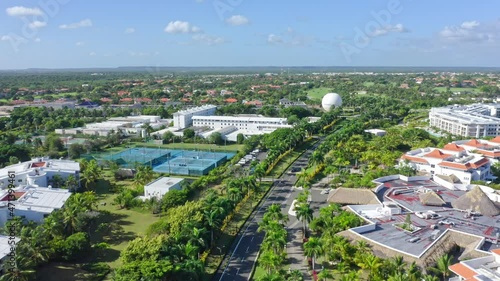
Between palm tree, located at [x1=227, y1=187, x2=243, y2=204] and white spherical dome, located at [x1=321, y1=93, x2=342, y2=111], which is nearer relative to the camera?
palm tree, located at [x1=227, y1=187, x2=243, y2=204]

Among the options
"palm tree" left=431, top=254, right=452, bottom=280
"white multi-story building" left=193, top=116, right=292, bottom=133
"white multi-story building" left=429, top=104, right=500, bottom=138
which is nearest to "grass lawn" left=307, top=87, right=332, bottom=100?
"white multi-story building" left=429, top=104, right=500, bottom=138

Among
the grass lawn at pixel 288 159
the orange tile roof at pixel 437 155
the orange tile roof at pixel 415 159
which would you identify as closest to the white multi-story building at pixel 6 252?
the grass lawn at pixel 288 159

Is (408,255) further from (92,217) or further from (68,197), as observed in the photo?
(68,197)

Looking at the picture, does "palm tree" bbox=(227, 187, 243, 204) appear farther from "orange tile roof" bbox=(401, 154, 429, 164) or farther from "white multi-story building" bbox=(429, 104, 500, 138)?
"white multi-story building" bbox=(429, 104, 500, 138)

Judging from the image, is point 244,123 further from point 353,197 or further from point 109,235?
point 109,235

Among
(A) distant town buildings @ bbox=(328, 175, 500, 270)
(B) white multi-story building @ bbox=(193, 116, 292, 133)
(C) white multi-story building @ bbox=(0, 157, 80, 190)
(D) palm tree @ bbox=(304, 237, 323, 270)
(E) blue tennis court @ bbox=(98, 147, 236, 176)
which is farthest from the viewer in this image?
(B) white multi-story building @ bbox=(193, 116, 292, 133)

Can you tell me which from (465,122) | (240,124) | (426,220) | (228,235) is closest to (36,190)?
(228,235)

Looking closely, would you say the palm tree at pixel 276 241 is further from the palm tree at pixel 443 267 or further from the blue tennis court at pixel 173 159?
the blue tennis court at pixel 173 159
